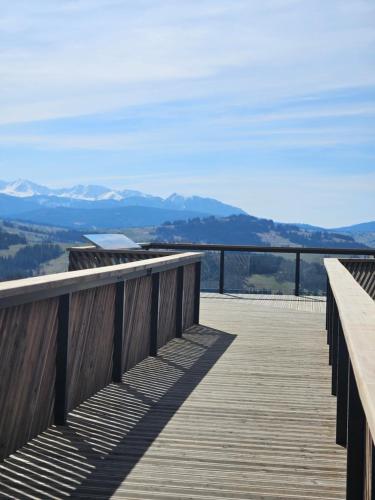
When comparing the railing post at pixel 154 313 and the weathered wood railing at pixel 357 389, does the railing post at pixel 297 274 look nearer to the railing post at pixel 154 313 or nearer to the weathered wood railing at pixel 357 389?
the railing post at pixel 154 313

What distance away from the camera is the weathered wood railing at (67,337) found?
439cm

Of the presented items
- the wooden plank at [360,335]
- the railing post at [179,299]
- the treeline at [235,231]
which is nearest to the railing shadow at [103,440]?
the wooden plank at [360,335]

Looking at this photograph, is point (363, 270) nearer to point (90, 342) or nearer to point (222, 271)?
point (222, 271)

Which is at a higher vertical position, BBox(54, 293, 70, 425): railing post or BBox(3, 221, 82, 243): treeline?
BBox(3, 221, 82, 243): treeline

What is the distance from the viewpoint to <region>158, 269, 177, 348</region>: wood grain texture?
28.3 feet

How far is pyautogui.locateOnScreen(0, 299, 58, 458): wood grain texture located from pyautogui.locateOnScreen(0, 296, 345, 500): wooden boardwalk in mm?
122

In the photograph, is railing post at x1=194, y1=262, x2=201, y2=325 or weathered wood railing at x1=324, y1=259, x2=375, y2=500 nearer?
weathered wood railing at x1=324, y1=259, x2=375, y2=500

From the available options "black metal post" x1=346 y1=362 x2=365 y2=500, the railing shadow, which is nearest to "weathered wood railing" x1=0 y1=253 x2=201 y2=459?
the railing shadow

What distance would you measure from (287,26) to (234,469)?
921 cm

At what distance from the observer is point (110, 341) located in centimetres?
655

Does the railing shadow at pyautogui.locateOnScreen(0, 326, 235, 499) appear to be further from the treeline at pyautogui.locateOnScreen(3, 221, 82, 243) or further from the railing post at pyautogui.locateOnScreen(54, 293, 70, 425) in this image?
the treeline at pyautogui.locateOnScreen(3, 221, 82, 243)

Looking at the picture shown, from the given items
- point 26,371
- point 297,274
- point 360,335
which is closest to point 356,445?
point 360,335

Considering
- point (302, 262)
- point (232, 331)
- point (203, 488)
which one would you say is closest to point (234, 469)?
A: point (203, 488)

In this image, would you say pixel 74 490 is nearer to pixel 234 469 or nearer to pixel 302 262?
pixel 234 469
